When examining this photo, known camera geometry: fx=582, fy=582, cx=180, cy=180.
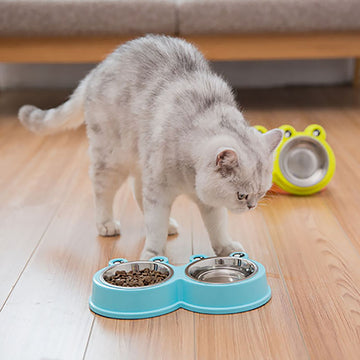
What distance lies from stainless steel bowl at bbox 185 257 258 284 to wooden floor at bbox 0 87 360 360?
0.39ft

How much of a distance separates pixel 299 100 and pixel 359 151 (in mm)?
1480

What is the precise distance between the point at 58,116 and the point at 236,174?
3.44ft

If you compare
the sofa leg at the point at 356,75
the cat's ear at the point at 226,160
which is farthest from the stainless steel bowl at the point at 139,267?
the sofa leg at the point at 356,75

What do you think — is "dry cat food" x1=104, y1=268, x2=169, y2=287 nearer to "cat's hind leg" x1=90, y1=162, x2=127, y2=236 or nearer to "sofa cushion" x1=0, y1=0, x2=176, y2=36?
"cat's hind leg" x1=90, y1=162, x2=127, y2=236

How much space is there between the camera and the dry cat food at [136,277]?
5.77 ft

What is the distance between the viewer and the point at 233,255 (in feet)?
6.44

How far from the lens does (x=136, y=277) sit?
5.91ft

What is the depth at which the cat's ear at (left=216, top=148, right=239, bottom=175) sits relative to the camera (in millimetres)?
1701

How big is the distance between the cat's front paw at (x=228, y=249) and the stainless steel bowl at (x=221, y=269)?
0.20 m

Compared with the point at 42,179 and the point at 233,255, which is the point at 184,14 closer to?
the point at 42,179

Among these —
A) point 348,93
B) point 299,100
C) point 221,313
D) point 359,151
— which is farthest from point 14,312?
point 348,93

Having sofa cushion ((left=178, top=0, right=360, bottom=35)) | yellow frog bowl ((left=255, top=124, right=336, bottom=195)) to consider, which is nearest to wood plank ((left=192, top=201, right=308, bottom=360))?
yellow frog bowl ((left=255, top=124, right=336, bottom=195))

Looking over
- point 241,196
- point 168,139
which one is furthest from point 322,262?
point 168,139

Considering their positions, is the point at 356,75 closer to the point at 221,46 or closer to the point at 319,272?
the point at 221,46
